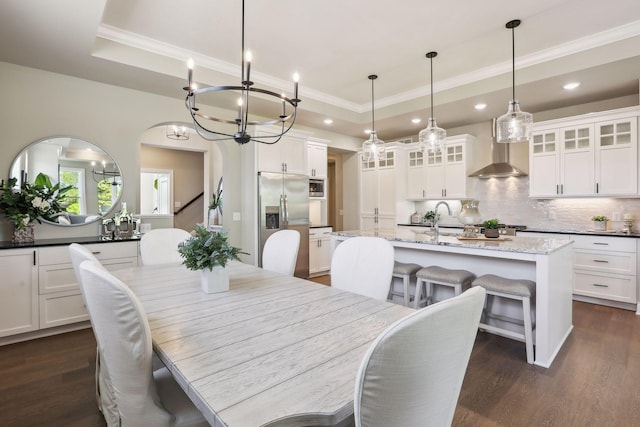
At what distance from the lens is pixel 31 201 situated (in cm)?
305

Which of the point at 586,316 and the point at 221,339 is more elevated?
the point at 221,339

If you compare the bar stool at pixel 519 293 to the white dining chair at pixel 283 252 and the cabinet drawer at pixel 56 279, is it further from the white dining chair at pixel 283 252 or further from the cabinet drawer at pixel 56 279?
the cabinet drawer at pixel 56 279

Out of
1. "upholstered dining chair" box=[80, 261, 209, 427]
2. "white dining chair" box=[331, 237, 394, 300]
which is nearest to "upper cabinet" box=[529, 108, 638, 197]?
"white dining chair" box=[331, 237, 394, 300]

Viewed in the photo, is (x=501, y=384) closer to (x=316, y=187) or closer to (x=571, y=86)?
(x=571, y=86)

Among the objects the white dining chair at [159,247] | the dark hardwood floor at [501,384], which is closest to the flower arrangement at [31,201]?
the dark hardwood floor at [501,384]

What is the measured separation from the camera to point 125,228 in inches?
140

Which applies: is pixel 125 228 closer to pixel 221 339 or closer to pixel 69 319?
pixel 69 319

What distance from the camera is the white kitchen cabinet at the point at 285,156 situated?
15.0 feet

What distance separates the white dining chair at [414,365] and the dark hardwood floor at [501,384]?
1396 millimetres

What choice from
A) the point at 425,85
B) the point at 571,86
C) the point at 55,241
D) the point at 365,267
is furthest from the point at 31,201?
the point at 571,86

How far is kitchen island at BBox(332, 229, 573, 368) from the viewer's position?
2.30 meters

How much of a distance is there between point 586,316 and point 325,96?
4166mm

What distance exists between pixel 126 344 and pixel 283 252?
158 centimetres

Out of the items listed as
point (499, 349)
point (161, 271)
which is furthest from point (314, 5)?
point (499, 349)
